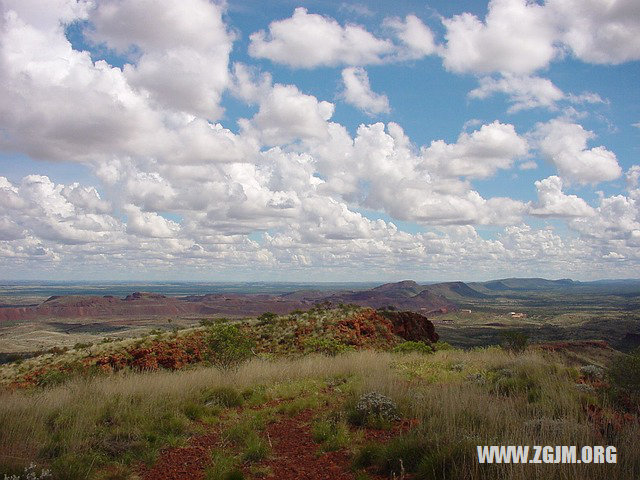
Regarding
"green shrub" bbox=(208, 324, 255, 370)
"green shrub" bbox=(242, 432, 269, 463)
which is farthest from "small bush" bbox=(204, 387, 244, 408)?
"green shrub" bbox=(208, 324, 255, 370)

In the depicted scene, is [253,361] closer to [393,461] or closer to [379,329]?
[393,461]

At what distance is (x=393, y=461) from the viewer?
6.27m

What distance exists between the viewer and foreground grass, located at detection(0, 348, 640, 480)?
5805mm

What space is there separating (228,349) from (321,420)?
22.9 ft

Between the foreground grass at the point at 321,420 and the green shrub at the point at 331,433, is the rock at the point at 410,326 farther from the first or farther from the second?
the green shrub at the point at 331,433

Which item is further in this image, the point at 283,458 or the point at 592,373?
the point at 592,373

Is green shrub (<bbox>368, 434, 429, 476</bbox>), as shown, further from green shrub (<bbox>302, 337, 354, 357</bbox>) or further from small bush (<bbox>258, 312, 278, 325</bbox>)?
small bush (<bbox>258, 312, 278, 325</bbox>)

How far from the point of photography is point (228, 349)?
14984 mm

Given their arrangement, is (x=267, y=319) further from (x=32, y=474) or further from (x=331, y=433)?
(x=32, y=474)

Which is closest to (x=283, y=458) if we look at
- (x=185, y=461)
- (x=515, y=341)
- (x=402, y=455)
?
(x=185, y=461)

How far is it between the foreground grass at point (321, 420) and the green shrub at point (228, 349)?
4.90 feet

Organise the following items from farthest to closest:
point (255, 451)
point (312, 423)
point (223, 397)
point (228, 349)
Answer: point (228, 349) → point (223, 397) → point (312, 423) → point (255, 451)

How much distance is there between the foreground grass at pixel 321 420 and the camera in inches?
229

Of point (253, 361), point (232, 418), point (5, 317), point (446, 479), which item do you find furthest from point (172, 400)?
point (5, 317)
